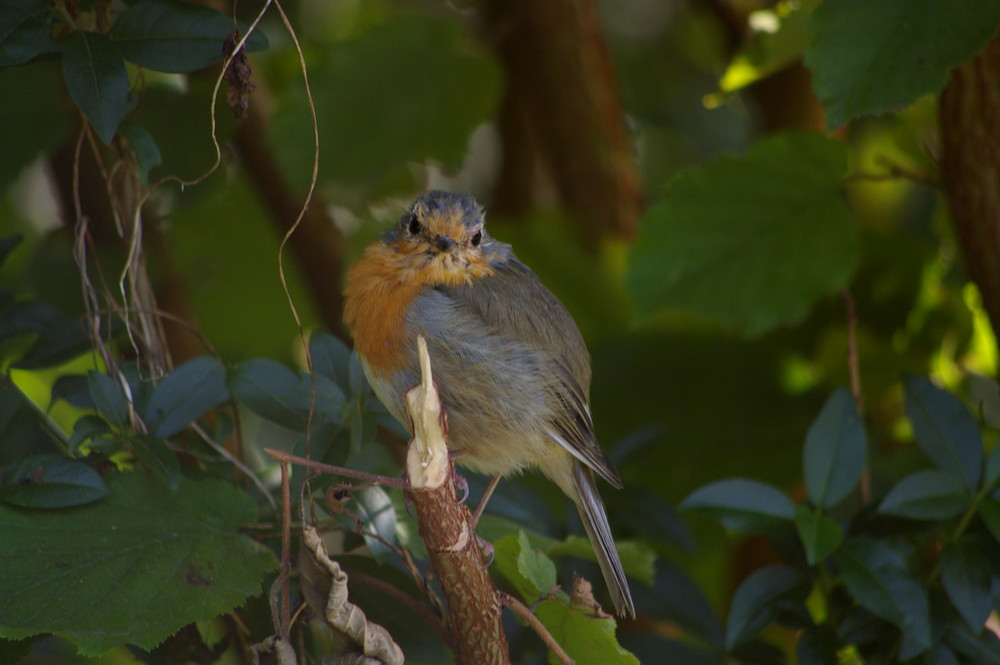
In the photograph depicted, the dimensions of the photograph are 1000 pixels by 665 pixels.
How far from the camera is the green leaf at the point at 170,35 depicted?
1.95m

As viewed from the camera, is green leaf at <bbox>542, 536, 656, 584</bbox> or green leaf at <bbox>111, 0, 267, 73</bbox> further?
green leaf at <bbox>542, 536, 656, 584</bbox>

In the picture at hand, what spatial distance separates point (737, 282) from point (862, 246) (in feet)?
2.57

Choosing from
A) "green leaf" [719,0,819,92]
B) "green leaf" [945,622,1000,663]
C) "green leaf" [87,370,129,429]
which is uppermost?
"green leaf" [719,0,819,92]

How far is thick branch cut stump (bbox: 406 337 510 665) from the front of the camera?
68.8 inches

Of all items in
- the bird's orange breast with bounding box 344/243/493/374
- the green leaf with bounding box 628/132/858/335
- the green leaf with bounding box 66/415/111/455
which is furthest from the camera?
the green leaf with bounding box 628/132/858/335

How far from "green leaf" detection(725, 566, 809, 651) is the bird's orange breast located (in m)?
0.93

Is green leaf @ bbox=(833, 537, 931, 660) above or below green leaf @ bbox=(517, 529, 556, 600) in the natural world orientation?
below

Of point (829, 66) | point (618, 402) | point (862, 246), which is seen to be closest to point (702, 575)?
point (618, 402)

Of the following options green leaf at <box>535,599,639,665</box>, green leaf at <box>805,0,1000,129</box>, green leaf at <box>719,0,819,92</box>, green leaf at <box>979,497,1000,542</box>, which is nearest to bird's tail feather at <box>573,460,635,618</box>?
green leaf at <box>535,599,639,665</box>

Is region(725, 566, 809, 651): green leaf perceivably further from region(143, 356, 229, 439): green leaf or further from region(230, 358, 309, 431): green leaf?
region(143, 356, 229, 439): green leaf

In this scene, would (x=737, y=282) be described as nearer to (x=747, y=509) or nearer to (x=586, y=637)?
(x=747, y=509)

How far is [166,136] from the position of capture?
263 cm

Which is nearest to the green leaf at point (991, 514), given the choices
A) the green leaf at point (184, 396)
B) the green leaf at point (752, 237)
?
the green leaf at point (752, 237)

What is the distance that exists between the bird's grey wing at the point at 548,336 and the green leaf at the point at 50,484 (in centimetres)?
89
